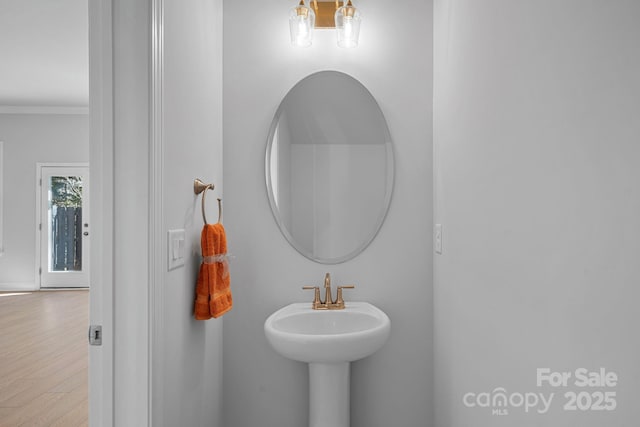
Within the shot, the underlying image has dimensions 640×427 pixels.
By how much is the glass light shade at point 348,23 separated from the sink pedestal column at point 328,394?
57.2 inches

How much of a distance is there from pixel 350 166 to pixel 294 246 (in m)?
0.48

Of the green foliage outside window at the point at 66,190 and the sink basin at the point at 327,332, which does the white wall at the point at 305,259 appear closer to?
the sink basin at the point at 327,332

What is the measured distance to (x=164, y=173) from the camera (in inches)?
48.9

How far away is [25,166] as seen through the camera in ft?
20.2

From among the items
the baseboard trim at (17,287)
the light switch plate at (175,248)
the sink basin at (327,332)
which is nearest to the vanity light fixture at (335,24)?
the light switch plate at (175,248)

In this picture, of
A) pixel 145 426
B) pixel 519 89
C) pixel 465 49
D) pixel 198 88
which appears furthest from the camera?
pixel 198 88

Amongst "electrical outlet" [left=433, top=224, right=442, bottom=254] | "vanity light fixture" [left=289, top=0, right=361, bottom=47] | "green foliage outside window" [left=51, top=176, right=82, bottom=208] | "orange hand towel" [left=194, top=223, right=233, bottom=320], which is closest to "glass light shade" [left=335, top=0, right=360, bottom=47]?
"vanity light fixture" [left=289, top=0, right=361, bottom=47]

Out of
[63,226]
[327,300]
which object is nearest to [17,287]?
[63,226]

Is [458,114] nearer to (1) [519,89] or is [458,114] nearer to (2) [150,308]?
(1) [519,89]

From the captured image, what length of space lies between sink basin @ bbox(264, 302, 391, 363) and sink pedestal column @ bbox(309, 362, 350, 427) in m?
0.16

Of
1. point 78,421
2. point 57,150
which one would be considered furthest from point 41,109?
point 78,421

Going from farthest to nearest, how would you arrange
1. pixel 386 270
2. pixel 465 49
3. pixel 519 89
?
pixel 386 270, pixel 465 49, pixel 519 89

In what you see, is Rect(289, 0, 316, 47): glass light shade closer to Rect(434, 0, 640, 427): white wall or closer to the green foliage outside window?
Rect(434, 0, 640, 427): white wall

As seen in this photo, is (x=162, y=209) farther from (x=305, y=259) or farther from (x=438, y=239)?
(x=438, y=239)
